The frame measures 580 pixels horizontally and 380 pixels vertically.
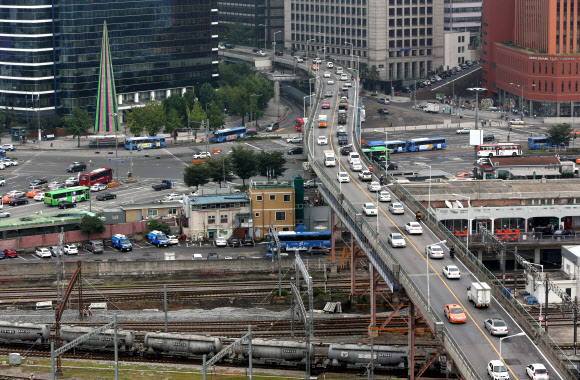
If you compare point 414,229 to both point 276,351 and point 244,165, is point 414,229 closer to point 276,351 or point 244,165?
point 276,351

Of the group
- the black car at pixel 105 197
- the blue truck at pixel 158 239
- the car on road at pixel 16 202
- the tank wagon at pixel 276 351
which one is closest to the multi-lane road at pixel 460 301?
the tank wagon at pixel 276 351

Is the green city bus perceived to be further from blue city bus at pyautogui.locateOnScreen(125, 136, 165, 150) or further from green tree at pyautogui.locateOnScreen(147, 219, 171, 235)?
blue city bus at pyautogui.locateOnScreen(125, 136, 165, 150)

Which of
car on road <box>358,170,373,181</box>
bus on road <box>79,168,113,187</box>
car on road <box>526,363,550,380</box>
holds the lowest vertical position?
bus on road <box>79,168,113,187</box>

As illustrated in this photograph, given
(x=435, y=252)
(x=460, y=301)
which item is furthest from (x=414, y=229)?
(x=460, y=301)

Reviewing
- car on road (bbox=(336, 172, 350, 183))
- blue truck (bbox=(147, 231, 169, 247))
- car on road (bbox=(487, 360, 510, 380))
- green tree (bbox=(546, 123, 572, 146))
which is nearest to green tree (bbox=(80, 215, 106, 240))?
blue truck (bbox=(147, 231, 169, 247))

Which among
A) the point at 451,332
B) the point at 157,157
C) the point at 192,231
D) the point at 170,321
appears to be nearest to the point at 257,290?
the point at 170,321

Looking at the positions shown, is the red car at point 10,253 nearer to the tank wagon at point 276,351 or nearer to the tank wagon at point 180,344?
the tank wagon at point 180,344
